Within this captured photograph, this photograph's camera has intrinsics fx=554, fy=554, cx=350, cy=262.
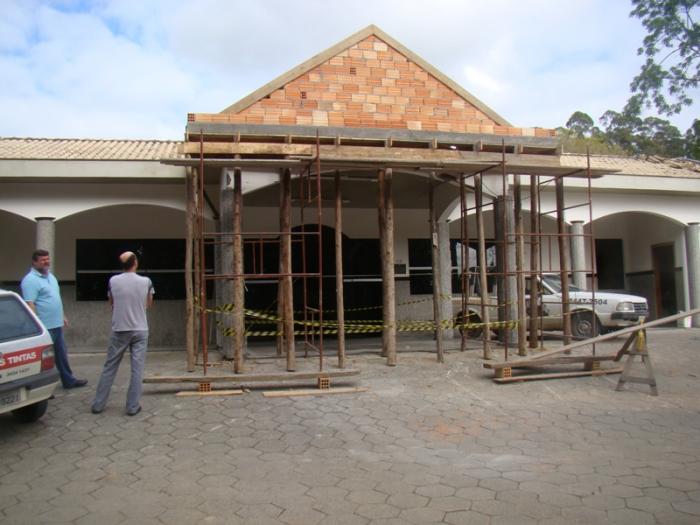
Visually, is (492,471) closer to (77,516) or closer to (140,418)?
(77,516)

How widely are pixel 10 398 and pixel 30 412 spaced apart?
63cm

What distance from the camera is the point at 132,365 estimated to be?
5.78m

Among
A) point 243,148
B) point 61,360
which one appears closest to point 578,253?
point 243,148

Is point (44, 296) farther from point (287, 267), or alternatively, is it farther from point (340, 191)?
point (340, 191)

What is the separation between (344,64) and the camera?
914 centimetres

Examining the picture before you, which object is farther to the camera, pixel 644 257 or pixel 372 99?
pixel 644 257

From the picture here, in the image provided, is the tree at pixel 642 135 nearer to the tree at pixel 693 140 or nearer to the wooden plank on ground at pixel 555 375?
the tree at pixel 693 140

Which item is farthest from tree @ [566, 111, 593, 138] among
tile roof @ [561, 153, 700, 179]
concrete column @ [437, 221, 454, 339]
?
concrete column @ [437, 221, 454, 339]

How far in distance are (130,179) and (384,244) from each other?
5.19 metres

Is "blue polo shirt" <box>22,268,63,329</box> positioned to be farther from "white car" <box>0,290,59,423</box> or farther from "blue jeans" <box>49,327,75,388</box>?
"white car" <box>0,290,59,423</box>

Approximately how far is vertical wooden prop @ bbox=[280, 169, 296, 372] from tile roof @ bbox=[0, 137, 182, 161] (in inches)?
145

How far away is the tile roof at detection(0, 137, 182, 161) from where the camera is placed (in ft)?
35.4

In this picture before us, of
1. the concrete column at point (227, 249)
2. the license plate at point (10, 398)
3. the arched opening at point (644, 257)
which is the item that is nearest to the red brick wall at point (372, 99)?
the concrete column at point (227, 249)

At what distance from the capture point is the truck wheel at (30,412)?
5.46m
